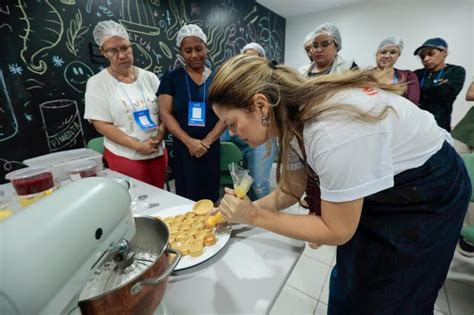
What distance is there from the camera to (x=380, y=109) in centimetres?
56

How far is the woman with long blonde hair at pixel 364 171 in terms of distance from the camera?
1.76 ft

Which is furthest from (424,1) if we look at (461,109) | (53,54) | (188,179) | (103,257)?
(103,257)

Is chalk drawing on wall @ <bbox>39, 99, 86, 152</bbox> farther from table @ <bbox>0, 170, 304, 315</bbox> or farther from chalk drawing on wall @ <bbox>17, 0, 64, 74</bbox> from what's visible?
table @ <bbox>0, 170, 304, 315</bbox>

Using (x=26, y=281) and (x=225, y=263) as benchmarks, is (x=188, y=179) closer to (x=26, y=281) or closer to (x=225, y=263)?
(x=225, y=263)

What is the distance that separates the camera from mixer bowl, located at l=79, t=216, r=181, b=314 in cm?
38

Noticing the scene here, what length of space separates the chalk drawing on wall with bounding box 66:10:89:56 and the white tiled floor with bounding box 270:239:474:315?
254 cm

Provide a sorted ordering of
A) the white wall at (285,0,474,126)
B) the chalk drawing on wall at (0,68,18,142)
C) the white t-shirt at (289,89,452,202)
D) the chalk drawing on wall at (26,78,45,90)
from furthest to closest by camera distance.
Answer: the white wall at (285,0,474,126) < the chalk drawing on wall at (26,78,45,90) < the chalk drawing on wall at (0,68,18,142) < the white t-shirt at (289,89,452,202)

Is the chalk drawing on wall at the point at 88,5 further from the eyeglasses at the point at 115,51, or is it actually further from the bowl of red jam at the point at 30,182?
the bowl of red jam at the point at 30,182

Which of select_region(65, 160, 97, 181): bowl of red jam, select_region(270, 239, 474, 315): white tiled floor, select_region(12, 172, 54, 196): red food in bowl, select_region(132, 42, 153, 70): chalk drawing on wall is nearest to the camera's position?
select_region(12, 172, 54, 196): red food in bowl

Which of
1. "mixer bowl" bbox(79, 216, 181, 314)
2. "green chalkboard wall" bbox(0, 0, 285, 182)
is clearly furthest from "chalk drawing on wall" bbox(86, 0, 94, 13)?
"mixer bowl" bbox(79, 216, 181, 314)

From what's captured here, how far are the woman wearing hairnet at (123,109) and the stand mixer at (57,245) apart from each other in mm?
1173

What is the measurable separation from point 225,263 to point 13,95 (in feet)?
7.12

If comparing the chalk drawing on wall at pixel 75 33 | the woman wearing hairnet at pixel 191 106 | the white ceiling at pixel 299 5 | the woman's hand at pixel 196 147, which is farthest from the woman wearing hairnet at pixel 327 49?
the white ceiling at pixel 299 5

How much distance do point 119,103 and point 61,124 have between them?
1.02m
